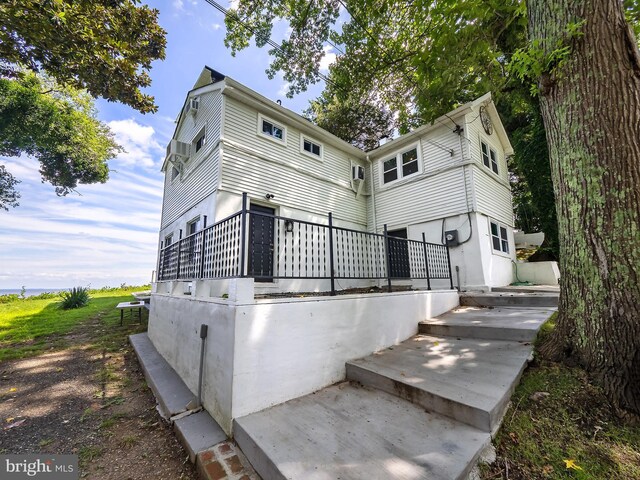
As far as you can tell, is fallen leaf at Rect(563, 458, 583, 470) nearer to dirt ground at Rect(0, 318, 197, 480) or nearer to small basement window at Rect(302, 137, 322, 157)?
dirt ground at Rect(0, 318, 197, 480)

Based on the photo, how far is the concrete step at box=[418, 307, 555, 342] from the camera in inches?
155

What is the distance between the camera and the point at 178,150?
8828mm


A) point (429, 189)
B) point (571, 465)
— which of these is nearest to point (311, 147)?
point (429, 189)

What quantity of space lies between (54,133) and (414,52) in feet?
70.8

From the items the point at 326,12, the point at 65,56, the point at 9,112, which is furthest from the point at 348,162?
the point at 9,112

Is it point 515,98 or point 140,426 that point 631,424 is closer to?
point 140,426

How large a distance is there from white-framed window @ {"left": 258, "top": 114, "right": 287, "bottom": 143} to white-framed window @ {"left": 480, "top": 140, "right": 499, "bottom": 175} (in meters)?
7.21

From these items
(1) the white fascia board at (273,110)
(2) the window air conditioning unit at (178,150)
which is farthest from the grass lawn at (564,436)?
(2) the window air conditioning unit at (178,150)

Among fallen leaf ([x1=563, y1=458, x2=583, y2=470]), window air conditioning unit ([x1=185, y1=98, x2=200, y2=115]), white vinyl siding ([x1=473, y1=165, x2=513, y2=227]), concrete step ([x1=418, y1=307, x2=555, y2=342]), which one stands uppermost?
window air conditioning unit ([x1=185, y1=98, x2=200, y2=115])

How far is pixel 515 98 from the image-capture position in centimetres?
895

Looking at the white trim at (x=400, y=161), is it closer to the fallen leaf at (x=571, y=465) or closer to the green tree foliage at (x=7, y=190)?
the fallen leaf at (x=571, y=465)

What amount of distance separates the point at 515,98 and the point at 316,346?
10903 millimetres

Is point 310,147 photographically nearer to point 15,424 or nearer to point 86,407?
point 86,407

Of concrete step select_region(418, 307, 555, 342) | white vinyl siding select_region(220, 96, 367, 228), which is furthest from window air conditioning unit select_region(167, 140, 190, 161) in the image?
concrete step select_region(418, 307, 555, 342)
